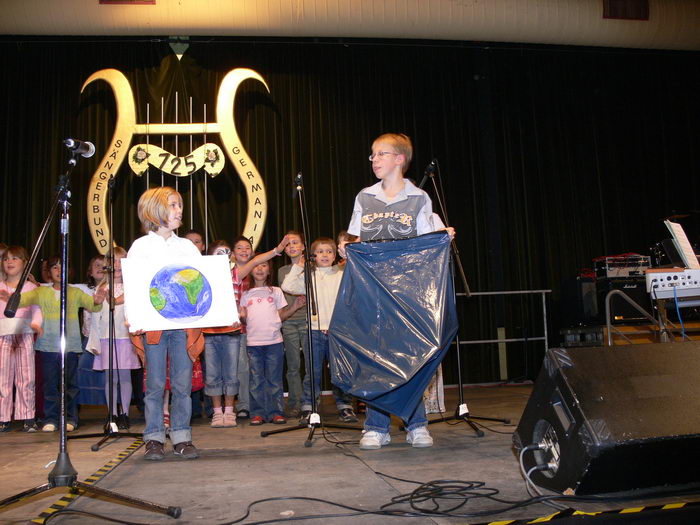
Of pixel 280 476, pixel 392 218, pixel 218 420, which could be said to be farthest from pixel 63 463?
pixel 218 420

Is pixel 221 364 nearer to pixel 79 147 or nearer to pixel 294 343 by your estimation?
pixel 294 343

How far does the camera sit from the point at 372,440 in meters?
3.17

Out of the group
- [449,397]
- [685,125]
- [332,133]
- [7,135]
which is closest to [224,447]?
[449,397]

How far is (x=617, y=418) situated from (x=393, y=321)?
141cm

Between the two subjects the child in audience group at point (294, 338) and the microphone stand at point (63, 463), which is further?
the child in audience group at point (294, 338)

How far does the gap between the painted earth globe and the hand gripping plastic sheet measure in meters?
0.70

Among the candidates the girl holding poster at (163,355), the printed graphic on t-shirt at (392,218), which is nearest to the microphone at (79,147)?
the girl holding poster at (163,355)

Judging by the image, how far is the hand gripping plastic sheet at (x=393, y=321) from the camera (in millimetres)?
3033

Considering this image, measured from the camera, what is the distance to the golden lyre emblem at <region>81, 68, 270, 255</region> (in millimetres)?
6668

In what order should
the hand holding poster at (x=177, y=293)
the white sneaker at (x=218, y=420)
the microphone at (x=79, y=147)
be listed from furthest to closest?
1. the white sneaker at (x=218, y=420)
2. the hand holding poster at (x=177, y=293)
3. the microphone at (x=79, y=147)

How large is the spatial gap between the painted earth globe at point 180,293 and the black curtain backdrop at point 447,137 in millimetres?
4147

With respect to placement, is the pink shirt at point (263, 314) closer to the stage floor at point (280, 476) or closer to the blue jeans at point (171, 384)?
the stage floor at point (280, 476)

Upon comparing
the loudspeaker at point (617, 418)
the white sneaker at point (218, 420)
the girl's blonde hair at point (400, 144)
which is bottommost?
the white sneaker at point (218, 420)

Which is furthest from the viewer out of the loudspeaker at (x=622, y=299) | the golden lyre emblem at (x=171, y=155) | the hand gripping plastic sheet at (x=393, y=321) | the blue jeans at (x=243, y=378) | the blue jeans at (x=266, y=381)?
the golden lyre emblem at (x=171, y=155)
